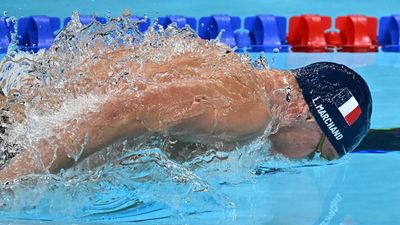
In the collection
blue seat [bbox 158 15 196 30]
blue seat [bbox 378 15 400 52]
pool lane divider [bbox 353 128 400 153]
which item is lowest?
blue seat [bbox 378 15 400 52]

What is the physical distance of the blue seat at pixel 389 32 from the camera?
632cm

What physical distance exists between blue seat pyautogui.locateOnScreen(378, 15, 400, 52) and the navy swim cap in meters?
3.96

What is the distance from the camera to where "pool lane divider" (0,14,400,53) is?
234 inches

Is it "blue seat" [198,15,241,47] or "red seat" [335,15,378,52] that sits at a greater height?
"blue seat" [198,15,241,47]

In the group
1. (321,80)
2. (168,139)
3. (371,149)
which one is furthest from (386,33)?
(168,139)

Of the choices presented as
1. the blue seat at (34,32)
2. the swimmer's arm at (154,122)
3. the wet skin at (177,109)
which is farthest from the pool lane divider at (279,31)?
the swimmer's arm at (154,122)

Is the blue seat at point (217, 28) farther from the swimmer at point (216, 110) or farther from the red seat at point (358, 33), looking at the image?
the swimmer at point (216, 110)

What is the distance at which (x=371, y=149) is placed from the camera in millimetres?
3209

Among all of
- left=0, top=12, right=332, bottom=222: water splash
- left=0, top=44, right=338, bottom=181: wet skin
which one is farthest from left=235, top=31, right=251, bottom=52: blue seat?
left=0, top=44, right=338, bottom=181: wet skin

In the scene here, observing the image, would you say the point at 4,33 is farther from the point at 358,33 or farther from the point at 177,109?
the point at 177,109

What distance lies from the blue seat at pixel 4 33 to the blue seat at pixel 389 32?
10.2 feet

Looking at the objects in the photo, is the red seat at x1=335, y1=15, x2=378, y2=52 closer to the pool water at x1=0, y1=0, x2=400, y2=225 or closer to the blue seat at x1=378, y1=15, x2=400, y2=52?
the blue seat at x1=378, y1=15, x2=400, y2=52

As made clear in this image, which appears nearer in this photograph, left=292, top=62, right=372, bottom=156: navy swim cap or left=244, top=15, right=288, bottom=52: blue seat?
left=292, top=62, right=372, bottom=156: navy swim cap

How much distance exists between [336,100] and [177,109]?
0.64 m
